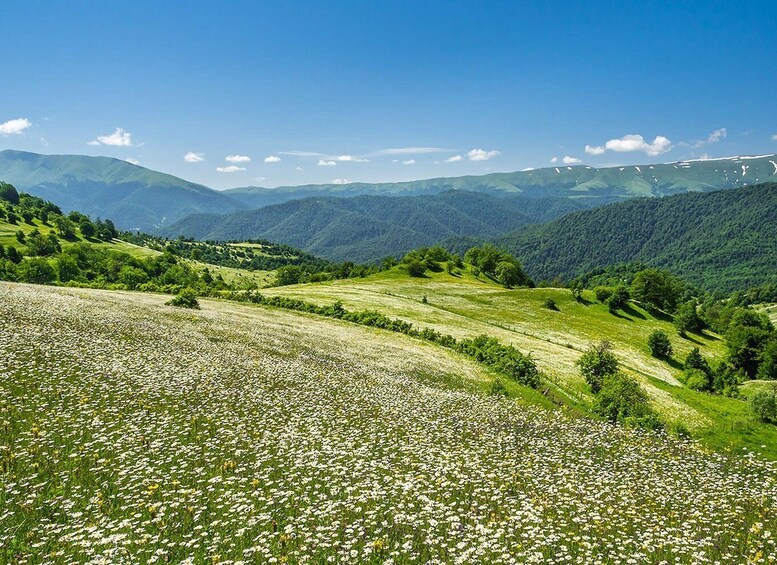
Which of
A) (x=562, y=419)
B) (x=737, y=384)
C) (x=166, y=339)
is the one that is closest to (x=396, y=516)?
(x=562, y=419)

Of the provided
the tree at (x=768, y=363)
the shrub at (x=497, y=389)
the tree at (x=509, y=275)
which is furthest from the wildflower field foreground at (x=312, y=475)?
the tree at (x=509, y=275)

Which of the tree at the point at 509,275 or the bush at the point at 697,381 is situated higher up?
the tree at the point at 509,275

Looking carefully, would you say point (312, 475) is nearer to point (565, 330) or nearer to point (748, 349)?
point (565, 330)

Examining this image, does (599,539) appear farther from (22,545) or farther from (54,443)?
(54,443)

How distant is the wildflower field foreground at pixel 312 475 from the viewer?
30.1 ft

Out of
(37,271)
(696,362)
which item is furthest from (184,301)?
(696,362)

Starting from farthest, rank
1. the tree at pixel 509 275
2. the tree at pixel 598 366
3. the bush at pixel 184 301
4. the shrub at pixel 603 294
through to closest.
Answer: the tree at pixel 509 275, the shrub at pixel 603 294, the bush at pixel 184 301, the tree at pixel 598 366

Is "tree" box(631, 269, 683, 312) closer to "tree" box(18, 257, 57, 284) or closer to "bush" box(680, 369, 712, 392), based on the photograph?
"bush" box(680, 369, 712, 392)

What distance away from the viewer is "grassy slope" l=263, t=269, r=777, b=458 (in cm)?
3375

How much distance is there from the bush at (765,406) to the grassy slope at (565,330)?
87cm

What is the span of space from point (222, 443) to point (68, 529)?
520 centimetres

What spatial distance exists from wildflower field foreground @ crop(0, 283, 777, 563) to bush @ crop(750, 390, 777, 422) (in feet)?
43.5

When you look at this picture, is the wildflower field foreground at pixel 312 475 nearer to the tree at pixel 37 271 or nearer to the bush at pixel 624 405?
the bush at pixel 624 405

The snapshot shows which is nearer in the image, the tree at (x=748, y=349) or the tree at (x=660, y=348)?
the tree at (x=660, y=348)
